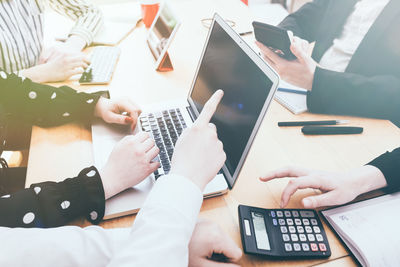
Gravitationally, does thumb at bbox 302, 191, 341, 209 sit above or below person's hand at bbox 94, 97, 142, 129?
above

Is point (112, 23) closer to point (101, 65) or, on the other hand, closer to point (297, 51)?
point (101, 65)

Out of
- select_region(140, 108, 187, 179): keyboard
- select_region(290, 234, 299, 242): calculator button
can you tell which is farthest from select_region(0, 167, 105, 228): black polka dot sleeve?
select_region(290, 234, 299, 242): calculator button

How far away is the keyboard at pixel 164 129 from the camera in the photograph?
67 cm

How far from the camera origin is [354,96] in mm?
830

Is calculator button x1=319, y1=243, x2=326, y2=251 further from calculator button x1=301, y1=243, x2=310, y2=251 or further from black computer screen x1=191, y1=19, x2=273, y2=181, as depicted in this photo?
black computer screen x1=191, y1=19, x2=273, y2=181

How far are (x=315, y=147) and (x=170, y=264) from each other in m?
0.50

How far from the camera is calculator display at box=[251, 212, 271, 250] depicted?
1.64ft

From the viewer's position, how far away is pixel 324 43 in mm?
1293

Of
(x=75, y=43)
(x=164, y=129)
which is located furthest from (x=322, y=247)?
(x=75, y=43)

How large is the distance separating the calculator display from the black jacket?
1.44 feet

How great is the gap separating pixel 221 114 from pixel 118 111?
349 mm

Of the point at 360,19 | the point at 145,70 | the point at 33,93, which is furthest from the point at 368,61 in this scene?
the point at 33,93

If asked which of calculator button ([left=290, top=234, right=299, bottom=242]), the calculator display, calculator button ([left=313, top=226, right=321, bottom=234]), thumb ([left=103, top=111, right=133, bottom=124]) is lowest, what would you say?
thumb ([left=103, top=111, right=133, bottom=124])

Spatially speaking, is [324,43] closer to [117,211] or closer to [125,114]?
[125,114]
